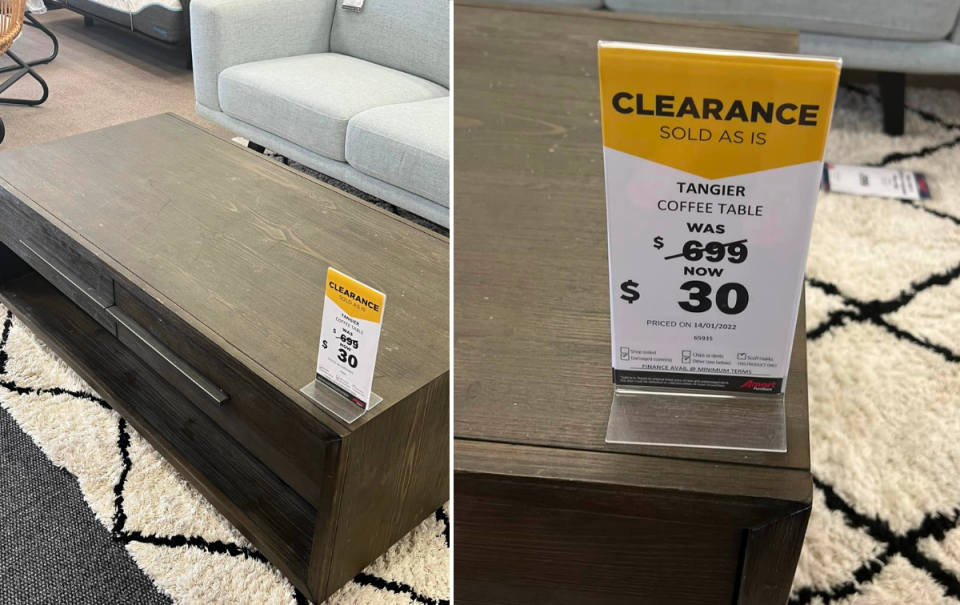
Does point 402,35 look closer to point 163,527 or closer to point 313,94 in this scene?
point 313,94

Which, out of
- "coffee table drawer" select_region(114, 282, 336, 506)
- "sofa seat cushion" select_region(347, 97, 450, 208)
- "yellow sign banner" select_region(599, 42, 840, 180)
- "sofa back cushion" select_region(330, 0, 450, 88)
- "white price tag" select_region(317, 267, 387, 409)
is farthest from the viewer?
"sofa back cushion" select_region(330, 0, 450, 88)

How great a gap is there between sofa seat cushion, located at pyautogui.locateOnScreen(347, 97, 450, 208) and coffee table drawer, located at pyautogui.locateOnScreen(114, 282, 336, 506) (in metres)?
0.82

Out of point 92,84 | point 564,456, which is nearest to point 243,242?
point 564,456

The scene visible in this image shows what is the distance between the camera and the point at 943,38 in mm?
2193

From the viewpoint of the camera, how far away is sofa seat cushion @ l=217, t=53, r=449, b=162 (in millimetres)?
2186

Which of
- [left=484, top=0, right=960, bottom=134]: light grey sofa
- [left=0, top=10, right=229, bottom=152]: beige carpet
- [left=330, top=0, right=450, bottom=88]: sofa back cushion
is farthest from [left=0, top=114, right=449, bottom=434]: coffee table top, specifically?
[left=0, top=10, right=229, bottom=152]: beige carpet

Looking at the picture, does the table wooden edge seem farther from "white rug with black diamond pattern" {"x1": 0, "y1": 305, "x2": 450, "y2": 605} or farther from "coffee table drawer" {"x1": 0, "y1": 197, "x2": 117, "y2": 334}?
"coffee table drawer" {"x1": 0, "y1": 197, "x2": 117, "y2": 334}

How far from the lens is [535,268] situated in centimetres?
50

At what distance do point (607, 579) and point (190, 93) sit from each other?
324cm

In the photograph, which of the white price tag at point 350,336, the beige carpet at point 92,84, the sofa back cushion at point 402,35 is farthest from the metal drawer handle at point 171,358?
the beige carpet at point 92,84

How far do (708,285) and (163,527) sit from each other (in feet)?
3.78

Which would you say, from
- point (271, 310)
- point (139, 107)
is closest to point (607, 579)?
point (271, 310)

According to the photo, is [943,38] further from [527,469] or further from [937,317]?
[527,469]

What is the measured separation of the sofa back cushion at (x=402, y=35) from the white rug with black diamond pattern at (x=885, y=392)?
1.21m
